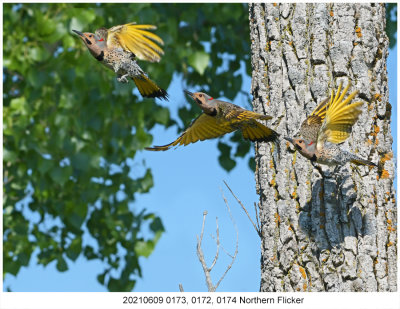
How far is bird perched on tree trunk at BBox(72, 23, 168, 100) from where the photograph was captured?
1991mm

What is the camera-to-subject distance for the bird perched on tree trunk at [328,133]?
208 cm

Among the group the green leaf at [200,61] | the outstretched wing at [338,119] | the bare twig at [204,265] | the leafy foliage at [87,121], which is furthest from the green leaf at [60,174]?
the outstretched wing at [338,119]

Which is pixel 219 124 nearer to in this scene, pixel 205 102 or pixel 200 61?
pixel 205 102

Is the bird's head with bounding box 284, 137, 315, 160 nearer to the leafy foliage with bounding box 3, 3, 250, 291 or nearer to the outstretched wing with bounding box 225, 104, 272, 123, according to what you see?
the outstretched wing with bounding box 225, 104, 272, 123

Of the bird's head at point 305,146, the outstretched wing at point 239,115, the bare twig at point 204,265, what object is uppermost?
the outstretched wing at point 239,115

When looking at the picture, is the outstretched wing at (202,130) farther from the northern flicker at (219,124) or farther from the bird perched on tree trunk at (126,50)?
the bird perched on tree trunk at (126,50)

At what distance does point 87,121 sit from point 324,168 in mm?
3522

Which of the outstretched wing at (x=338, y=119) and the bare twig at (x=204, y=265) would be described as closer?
the outstretched wing at (x=338, y=119)

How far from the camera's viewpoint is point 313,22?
2475 mm

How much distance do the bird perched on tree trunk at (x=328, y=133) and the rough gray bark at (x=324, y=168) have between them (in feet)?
0.48

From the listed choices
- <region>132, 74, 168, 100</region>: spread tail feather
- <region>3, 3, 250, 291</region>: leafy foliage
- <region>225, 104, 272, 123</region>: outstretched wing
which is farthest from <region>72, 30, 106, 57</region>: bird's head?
<region>3, 3, 250, 291</region>: leafy foliage

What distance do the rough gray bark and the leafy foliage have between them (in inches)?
116

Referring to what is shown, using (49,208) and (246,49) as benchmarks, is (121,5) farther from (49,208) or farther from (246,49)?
(49,208)

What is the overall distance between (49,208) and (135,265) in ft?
3.14
